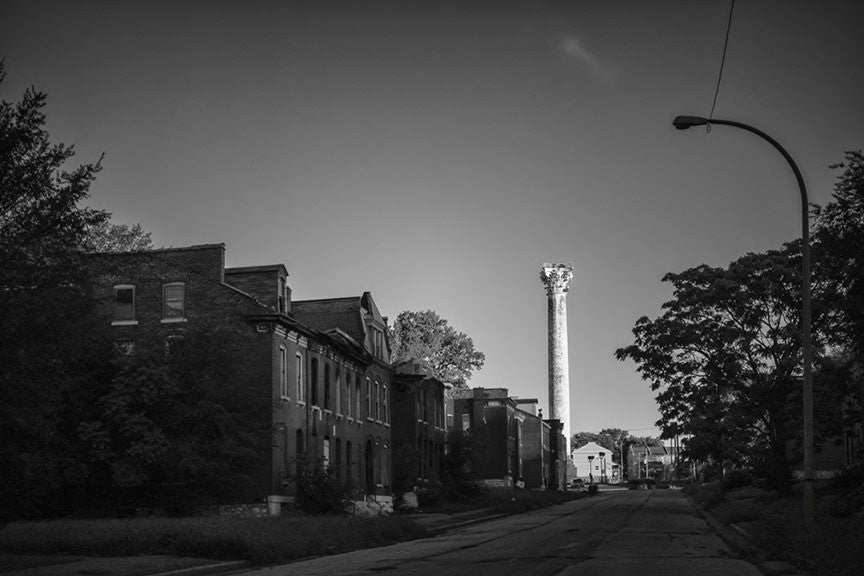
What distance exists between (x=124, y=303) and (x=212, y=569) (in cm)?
2428

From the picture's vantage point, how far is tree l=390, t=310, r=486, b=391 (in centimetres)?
10038

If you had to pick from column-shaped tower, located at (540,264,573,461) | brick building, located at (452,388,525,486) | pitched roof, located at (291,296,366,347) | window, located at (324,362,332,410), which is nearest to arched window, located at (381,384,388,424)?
pitched roof, located at (291,296,366,347)

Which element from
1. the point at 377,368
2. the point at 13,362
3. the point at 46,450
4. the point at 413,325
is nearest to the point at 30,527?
the point at 46,450

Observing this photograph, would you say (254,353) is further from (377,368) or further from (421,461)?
(421,461)

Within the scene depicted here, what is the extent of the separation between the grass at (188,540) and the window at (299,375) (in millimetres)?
17566

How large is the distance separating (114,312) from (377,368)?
18.8m

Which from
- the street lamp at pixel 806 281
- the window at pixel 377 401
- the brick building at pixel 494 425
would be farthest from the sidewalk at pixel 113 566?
the brick building at pixel 494 425

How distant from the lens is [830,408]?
41.4 meters

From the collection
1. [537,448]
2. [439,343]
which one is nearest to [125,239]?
[439,343]

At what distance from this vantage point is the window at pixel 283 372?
4431 centimetres

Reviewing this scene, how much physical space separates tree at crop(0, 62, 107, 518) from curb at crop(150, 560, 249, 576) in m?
3.35

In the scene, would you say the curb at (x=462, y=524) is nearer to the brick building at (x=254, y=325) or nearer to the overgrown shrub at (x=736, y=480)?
the brick building at (x=254, y=325)

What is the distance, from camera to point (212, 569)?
72.8ft

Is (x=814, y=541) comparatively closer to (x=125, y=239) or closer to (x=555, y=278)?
(x=125, y=239)
